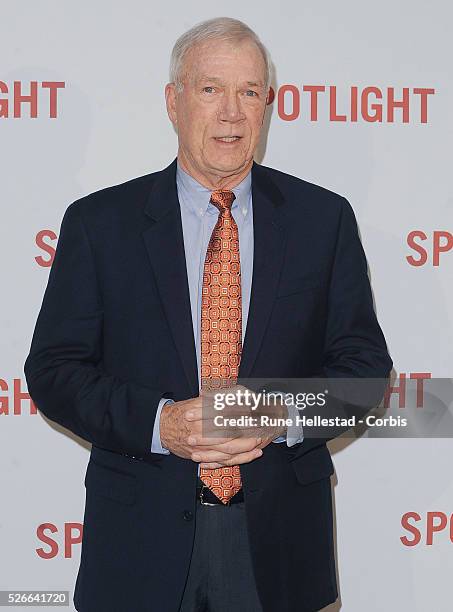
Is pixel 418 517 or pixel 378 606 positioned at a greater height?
pixel 418 517

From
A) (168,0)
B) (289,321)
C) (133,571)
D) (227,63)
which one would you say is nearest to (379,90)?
(168,0)

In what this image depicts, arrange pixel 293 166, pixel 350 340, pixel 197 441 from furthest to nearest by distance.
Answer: pixel 293 166 < pixel 350 340 < pixel 197 441

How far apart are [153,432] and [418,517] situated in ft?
4.54

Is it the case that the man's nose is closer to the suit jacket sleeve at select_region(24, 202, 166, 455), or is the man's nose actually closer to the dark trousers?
the suit jacket sleeve at select_region(24, 202, 166, 455)

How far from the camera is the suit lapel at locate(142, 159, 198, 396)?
185 centimetres

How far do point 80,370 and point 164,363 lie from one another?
0.59 ft

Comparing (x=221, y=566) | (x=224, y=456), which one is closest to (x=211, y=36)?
(x=224, y=456)

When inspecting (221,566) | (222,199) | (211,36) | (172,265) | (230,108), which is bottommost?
(221,566)

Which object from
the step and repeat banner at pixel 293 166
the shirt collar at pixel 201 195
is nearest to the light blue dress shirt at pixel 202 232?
the shirt collar at pixel 201 195

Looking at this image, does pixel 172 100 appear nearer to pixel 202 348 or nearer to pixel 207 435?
pixel 202 348

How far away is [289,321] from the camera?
1910 mm

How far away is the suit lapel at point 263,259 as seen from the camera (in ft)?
6.11

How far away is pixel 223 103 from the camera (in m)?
1.92

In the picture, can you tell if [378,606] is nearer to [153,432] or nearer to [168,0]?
[153,432]
